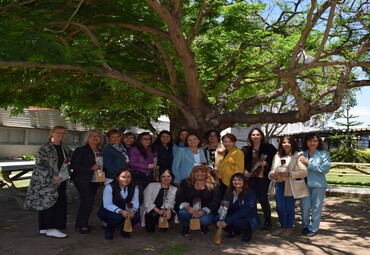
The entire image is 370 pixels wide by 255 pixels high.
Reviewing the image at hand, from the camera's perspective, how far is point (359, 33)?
9.37 m

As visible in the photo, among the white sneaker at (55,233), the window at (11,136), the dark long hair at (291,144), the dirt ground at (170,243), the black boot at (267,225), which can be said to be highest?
the window at (11,136)

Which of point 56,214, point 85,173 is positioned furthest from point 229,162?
point 56,214

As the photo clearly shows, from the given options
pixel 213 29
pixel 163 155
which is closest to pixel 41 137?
pixel 213 29

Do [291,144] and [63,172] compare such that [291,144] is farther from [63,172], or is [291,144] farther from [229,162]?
[63,172]

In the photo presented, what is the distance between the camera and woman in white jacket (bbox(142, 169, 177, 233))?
6.37 meters

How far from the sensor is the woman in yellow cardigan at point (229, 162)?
6582 mm

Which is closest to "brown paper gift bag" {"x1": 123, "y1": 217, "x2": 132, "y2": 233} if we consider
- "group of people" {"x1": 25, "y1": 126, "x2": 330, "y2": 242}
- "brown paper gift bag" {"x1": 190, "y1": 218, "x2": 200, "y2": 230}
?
"group of people" {"x1": 25, "y1": 126, "x2": 330, "y2": 242}

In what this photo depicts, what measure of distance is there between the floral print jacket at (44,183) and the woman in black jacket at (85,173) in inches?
13.0

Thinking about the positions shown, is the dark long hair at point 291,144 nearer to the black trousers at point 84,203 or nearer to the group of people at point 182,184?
the group of people at point 182,184

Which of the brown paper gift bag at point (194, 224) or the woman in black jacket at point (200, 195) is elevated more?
the woman in black jacket at point (200, 195)

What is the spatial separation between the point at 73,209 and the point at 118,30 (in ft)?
13.2

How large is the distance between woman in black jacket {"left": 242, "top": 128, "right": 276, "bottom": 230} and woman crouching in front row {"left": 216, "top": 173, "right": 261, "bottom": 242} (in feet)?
1.76

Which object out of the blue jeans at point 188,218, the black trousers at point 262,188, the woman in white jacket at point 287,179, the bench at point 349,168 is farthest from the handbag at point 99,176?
the bench at point 349,168

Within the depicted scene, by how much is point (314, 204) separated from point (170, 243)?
2.39 meters
